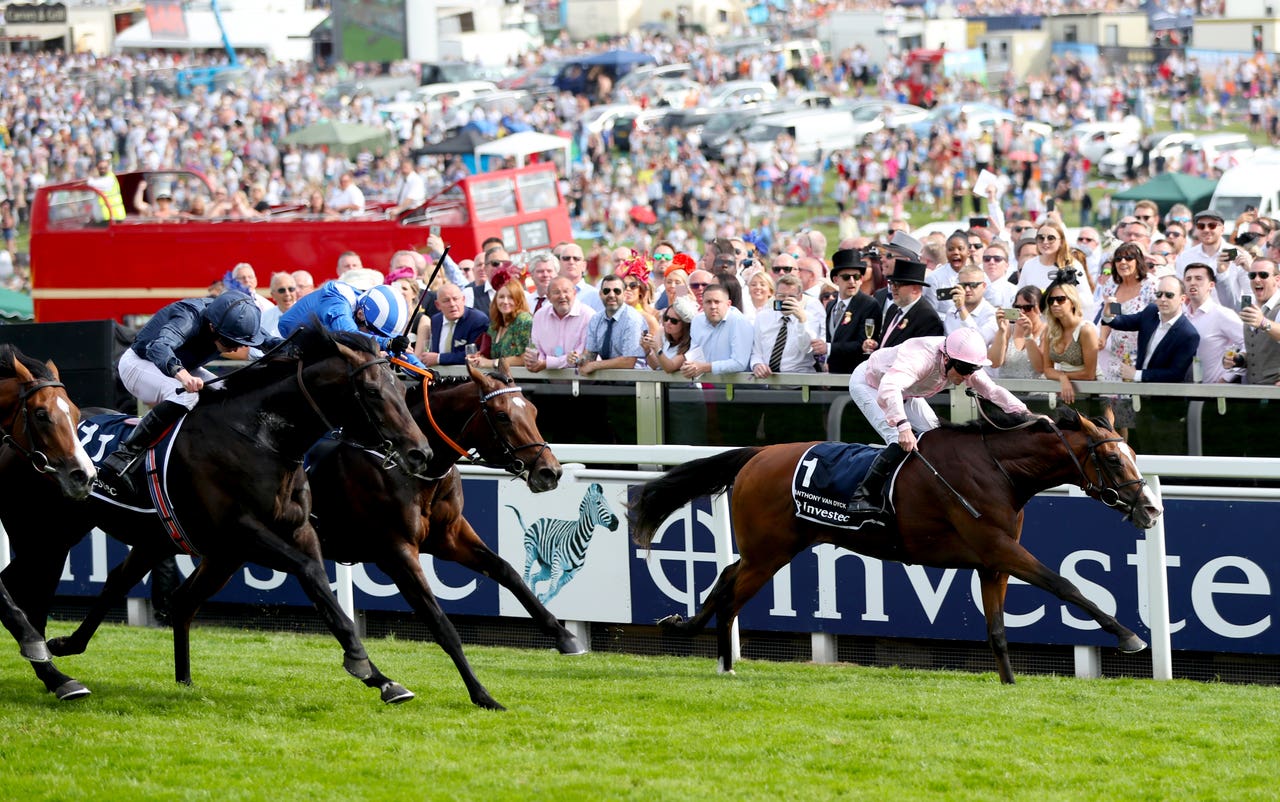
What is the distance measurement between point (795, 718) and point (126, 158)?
110 feet

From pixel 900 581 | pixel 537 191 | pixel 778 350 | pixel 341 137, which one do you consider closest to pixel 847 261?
pixel 778 350

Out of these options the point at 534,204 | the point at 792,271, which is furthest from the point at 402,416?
the point at 534,204

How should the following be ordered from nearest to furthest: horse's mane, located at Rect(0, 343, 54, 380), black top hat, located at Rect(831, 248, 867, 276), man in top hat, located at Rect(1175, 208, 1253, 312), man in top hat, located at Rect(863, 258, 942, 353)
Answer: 1. horse's mane, located at Rect(0, 343, 54, 380)
2. man in top hat, located at Rect(863, 258, 942, 353)
3. black top hat, located at Rect(831, 248, 867, 276)
4. man in top hat, located at Rect(1175, 208, 1253, 312)

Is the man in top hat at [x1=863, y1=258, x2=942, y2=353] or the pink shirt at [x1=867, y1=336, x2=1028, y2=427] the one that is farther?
the man in top hat at [x1=863, y1=258, x2=942, y2=353]

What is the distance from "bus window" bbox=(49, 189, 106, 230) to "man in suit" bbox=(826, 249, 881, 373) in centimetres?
1281

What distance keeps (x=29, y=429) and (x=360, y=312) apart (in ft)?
4.66

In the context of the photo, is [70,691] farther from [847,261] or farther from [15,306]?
[15,306]

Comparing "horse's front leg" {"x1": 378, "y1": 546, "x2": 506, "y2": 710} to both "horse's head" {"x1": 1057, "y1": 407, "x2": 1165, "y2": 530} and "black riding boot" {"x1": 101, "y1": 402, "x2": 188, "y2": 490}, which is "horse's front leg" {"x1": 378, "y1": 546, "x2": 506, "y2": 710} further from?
"horse's head" {"x1": 1057, "y1": 407, "x2": 1165, "y2": 530}

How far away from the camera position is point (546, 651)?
26.9ft

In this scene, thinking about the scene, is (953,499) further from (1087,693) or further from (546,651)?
(546,651)

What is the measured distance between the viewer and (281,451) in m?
6.58

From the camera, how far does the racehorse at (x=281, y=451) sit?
20.9 feet

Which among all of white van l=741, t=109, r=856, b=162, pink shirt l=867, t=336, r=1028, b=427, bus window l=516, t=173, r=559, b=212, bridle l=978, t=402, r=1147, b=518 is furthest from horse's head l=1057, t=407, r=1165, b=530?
white van l=741, t=109, r=856, b=162

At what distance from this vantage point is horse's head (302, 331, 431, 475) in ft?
20.8
